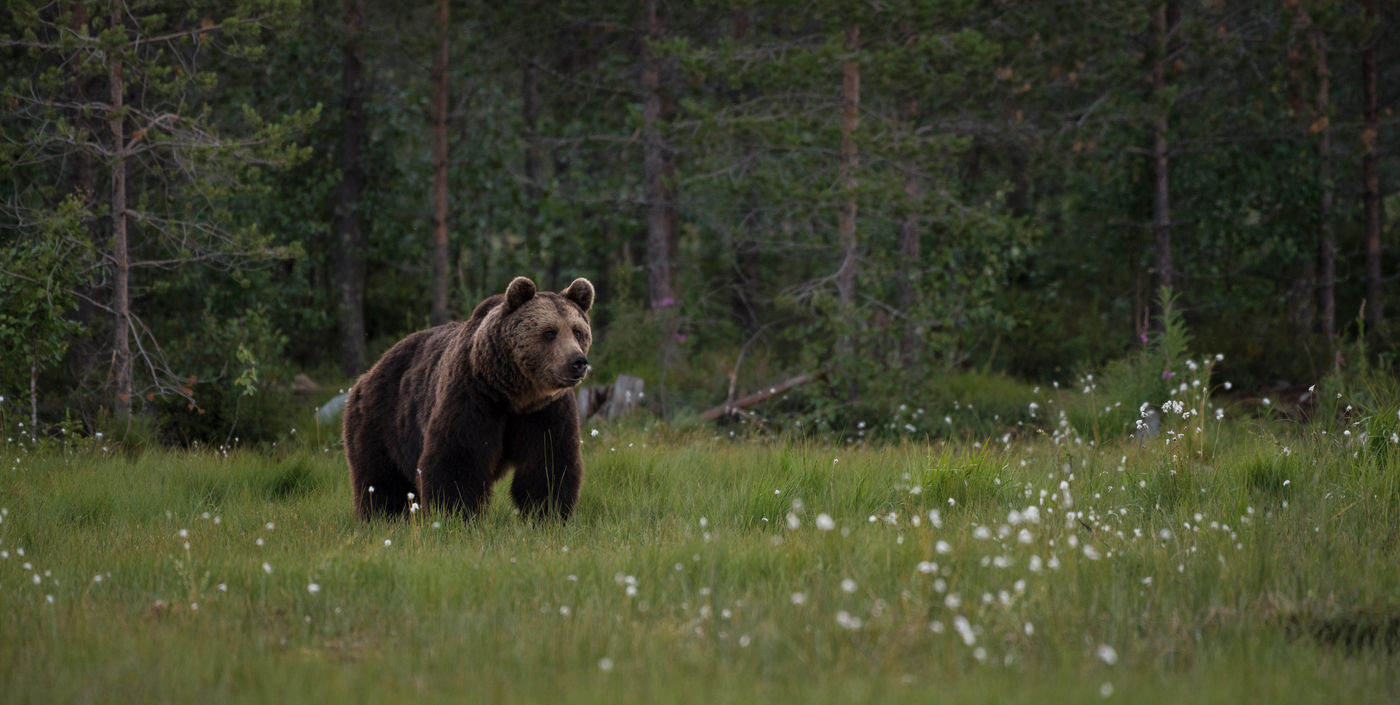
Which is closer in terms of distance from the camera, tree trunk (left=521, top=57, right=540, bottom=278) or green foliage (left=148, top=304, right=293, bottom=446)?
green foliage (left=148, top=304, right=293, bottom=446)

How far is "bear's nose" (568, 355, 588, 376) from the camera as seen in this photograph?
237 inches

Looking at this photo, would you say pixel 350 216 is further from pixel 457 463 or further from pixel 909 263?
pixel 457 463

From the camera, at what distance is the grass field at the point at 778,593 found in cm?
379

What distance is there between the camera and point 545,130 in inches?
727

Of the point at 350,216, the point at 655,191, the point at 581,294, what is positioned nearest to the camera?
the point at 581,294

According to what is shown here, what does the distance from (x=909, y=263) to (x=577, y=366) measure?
7.46 metres

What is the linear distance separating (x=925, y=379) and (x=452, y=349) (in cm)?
660

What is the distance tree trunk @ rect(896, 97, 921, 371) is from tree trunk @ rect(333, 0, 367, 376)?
25.0ft

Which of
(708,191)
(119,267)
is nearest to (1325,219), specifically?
A: (708,191)

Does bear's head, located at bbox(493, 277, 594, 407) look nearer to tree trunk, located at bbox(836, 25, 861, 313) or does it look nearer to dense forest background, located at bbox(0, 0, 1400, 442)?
dense forest background, located at bbox(0, 0, 1400, 442)

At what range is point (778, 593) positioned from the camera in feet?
15.1

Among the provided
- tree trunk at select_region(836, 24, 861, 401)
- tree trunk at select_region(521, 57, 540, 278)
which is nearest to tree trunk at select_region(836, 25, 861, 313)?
tree trunk at select_region(836, 24, 861, 401)

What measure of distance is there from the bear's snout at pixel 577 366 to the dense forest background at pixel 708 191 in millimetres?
4916

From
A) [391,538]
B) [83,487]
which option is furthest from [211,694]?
[83,487]
